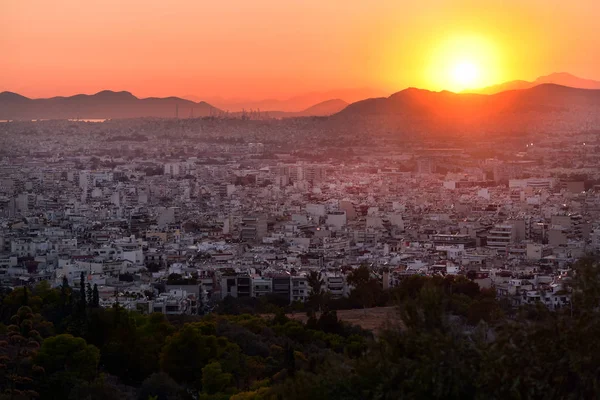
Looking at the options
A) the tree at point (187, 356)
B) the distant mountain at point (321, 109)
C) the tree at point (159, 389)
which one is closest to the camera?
the tree at point (159, 389)

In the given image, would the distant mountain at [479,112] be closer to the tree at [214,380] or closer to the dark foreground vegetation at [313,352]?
the dark foreground vegetation at [313,352]

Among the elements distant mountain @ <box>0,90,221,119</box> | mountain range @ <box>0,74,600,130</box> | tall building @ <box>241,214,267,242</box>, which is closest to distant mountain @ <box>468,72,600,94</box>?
mountain range @ <box>0,74,600,130</box>

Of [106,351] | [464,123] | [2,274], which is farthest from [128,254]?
[464,123]

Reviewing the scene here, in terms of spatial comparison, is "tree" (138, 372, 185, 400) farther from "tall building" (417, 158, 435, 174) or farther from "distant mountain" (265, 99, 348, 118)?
"distant mountain" (265, 99, 348, 118)

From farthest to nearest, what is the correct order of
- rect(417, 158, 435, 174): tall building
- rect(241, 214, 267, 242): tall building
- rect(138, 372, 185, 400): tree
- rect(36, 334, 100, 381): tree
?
rect(417, 158, 435, 174): tall building
rect(241, 214, 267, 242): tall building
rect(36, 334, 100, 381): tree
rect(138, 372, 185, 400): tree

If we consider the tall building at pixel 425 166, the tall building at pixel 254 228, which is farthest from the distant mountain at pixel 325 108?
the tall building at pixel 254 228

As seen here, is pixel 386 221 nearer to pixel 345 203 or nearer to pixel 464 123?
pixel 345 203
